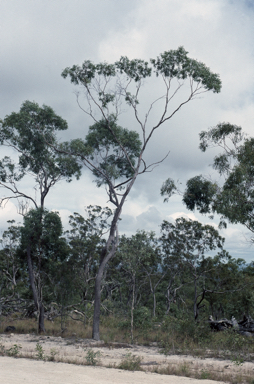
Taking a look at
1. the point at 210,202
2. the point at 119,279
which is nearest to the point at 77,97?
the point at 210,202

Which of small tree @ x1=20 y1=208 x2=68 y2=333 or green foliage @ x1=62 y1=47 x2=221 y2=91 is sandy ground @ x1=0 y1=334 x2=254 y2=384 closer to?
small tree @ x1=20 y1=208 x2=68 y2=333

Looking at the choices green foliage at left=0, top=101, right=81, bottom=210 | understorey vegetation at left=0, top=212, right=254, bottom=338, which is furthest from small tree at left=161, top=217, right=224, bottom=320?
green foliage at left=0, top=101, right=81, bottom=210

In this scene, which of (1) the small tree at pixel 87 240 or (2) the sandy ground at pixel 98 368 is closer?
(2) the sandy ground at pixel 98 368

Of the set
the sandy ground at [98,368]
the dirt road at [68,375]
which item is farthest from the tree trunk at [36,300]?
the dirt road at [68,375]

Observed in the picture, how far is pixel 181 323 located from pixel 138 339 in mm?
2181

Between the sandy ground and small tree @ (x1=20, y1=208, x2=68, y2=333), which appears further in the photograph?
small tree @ (x1=20, y1=208, x2=68, y2=333)

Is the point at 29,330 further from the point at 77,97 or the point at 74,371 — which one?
the point at 77,97

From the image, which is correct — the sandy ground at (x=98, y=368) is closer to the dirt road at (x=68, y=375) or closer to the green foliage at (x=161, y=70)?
the dirt road at (x=68, y=375)

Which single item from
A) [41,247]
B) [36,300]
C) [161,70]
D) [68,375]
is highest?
[161,70]

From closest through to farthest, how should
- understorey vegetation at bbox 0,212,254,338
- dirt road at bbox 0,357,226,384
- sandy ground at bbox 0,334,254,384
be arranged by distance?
dirt road at bbox 0,357,226,384, sandy ground at bbox 0,334,254,384, understorey vegetation at bbox 0,212,254,338

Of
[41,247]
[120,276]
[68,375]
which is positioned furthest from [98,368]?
[120,276]

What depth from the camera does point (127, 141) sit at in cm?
A: 2077

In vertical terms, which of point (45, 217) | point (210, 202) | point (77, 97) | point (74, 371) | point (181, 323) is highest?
point (77, 97)

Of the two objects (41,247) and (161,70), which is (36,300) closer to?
(41,247)
